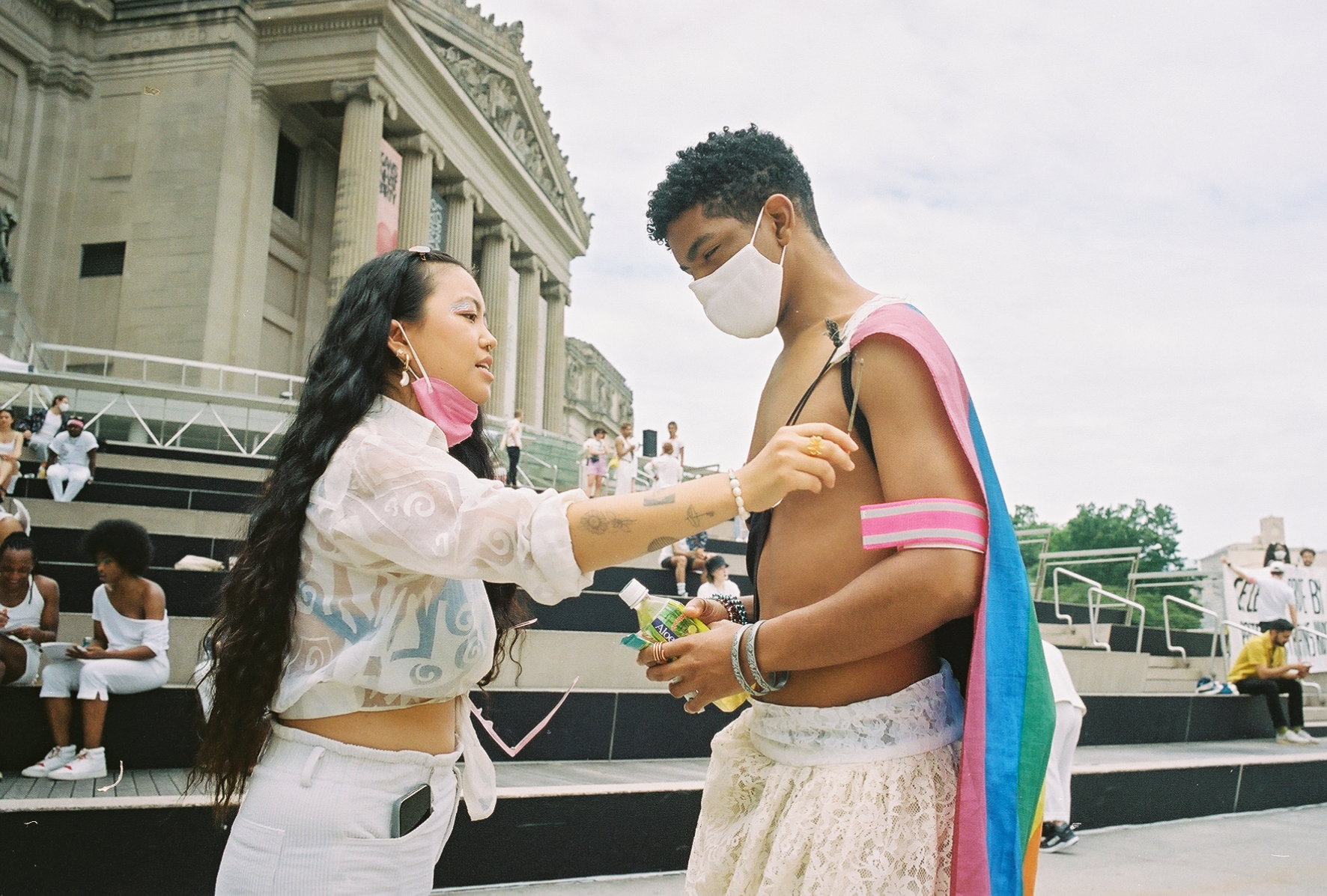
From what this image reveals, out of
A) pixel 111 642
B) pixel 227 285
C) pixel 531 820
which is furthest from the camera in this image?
pixel 227 285

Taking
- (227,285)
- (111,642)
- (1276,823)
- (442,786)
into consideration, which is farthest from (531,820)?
(227,285)

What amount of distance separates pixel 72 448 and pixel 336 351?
1133 centimetres

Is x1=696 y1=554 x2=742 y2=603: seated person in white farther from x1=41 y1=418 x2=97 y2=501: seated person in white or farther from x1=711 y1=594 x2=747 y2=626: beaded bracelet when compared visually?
x1=711 y1=594 x2=747 y2=626: beaded bracelet

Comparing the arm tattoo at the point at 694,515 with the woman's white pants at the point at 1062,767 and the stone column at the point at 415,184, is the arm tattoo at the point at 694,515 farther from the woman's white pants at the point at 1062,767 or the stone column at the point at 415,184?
the stone column at the point at 415,184

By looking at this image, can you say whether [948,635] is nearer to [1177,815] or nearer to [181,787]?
[181,787]

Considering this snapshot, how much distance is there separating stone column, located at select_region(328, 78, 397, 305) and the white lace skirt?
25909 millimetres

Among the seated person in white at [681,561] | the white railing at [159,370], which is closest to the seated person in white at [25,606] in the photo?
the seated person in white at [681,561]

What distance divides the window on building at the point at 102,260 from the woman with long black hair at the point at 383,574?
27.7 meters

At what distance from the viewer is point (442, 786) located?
1978 mm

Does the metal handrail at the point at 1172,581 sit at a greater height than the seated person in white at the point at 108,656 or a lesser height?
greater

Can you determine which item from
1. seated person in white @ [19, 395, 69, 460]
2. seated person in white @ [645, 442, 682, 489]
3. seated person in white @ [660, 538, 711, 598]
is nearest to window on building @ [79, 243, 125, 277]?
seated person in white @ [19, 395, 69, 460]

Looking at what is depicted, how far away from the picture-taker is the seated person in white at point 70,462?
11.0 metres

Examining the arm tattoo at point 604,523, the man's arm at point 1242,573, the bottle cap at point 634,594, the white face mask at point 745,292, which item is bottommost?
the bottle cap at point 634,594

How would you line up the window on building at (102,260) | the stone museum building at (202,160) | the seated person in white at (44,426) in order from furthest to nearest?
the window on building at (102,260), the stone museum building at (202,160), the seated person in white at (44,426)
